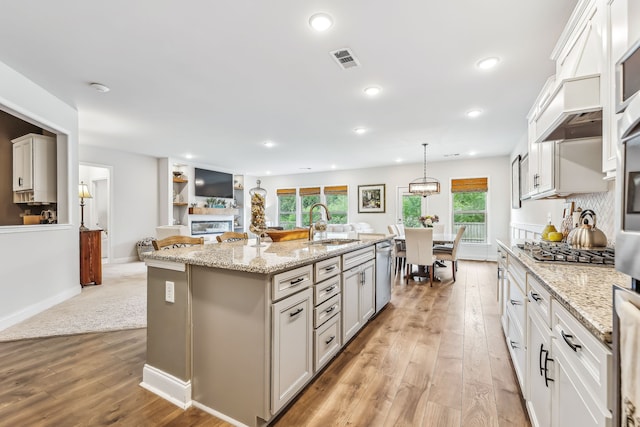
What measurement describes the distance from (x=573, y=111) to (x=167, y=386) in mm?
2889

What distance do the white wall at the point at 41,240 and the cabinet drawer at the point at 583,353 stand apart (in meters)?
4.47

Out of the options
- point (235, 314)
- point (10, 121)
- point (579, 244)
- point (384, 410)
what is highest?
point (10, 121)

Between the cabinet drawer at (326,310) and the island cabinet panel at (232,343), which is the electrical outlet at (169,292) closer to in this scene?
the island cabinet panel at (232,343)

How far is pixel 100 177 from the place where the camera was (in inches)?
283

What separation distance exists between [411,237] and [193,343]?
3.79 meters

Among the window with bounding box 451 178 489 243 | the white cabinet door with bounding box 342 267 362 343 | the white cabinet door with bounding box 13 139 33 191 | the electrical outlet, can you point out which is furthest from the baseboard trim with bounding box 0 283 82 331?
the window with bounding box 451 178 489 243

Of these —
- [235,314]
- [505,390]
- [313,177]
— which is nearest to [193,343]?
[235,314]

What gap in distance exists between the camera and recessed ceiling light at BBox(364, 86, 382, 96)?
322 centimetres

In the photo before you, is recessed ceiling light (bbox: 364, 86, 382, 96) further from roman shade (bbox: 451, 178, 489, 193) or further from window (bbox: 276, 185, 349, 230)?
window (bbox: 276, 185, 349, 230)

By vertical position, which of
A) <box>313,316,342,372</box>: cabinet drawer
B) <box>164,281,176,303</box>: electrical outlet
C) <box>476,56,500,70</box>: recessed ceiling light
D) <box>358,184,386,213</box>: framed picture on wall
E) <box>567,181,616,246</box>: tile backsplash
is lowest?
<box>313,316,342,372</box>: cabinet drawer

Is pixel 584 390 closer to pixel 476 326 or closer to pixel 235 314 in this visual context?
pixel 235 314

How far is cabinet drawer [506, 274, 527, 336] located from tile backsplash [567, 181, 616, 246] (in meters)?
0.70

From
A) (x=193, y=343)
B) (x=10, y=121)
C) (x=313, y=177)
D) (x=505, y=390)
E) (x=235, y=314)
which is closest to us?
(x=235, y=314)

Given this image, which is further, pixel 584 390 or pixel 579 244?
pixel 579 244
